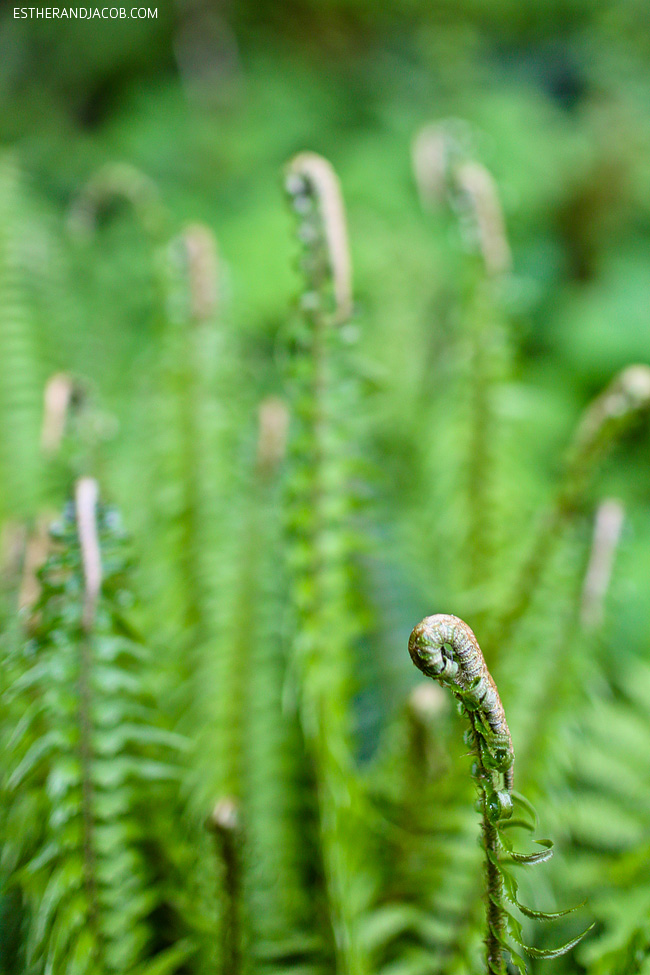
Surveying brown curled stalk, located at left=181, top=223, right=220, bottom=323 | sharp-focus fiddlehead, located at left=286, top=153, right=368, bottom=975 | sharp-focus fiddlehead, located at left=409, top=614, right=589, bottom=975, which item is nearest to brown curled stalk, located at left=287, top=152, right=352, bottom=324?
sharp-focus fiddlehead, located at left=286, top=153, right=368, bottom=975

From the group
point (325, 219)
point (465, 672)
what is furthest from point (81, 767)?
point (325, 219)

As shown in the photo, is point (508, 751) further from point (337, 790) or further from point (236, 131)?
point (236, 131)

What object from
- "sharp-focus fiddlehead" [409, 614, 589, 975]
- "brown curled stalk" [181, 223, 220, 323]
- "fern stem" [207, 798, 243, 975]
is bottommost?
"fern stem" [207, 798, 243, 975]

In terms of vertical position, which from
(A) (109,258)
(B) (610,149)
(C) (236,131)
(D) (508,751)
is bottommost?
(D) (508,751)

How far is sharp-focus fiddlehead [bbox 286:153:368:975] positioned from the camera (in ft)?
1.83

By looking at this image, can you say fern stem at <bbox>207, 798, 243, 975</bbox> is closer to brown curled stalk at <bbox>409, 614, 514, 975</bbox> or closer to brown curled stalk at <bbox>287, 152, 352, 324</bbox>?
brown curled stalk at <bbox>409, 614, 514, 975</bbox>

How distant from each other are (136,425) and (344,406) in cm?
40

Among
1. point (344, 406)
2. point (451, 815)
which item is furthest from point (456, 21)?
point (451, 815)

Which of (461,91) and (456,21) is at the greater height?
(456,21)

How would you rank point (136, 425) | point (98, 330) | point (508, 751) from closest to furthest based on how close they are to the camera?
point (508, 751) < point (136, 425) < point (98, 330)

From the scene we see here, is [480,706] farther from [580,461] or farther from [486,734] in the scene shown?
[580,461]

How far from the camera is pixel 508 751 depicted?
33cm

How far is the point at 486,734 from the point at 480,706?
16 mm

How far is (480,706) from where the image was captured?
319 mm
